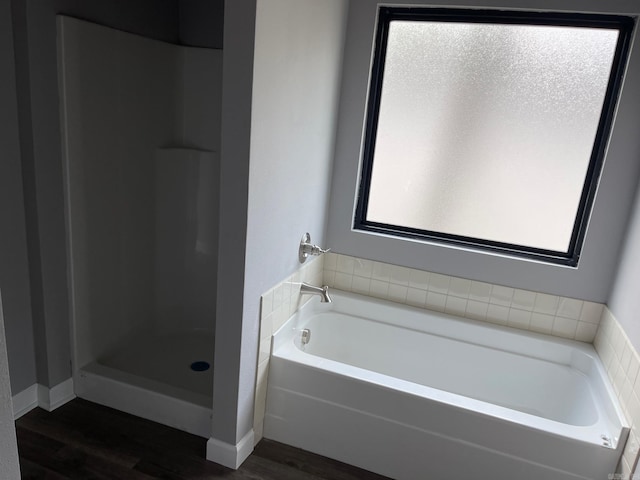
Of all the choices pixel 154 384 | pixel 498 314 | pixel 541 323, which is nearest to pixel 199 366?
pixel 154 384

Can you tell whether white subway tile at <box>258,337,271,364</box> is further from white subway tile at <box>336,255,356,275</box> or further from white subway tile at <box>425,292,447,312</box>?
white subway tile at <box>425,292,447,312</box>

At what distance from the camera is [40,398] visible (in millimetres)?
2395

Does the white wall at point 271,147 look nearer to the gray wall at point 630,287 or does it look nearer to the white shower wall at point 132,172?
the white shower wall at point 132,172

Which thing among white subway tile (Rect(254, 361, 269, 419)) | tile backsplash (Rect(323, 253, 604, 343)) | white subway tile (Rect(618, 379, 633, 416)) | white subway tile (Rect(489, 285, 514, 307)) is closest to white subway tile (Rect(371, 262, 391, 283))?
tile backsplash (Rect(323, 253, 604, 343))

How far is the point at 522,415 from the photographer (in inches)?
79.0

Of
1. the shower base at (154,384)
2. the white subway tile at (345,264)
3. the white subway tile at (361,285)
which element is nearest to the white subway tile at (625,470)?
A: the white subway tile at (361,285)

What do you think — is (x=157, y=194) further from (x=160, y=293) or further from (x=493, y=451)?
(x=493, y=451)

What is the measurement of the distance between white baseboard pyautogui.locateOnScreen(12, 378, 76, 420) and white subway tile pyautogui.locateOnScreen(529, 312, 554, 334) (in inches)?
98.0

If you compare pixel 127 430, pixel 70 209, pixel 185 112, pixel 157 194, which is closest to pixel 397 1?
pixel 185 112

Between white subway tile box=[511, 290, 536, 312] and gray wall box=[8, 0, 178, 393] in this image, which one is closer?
gray wall box=[8, 0, 178, 393]

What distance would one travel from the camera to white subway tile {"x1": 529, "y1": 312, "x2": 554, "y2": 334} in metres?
2.59

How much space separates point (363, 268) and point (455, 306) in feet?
1.88

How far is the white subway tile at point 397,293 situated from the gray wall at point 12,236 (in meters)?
1.89

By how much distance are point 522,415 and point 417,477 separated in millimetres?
541
